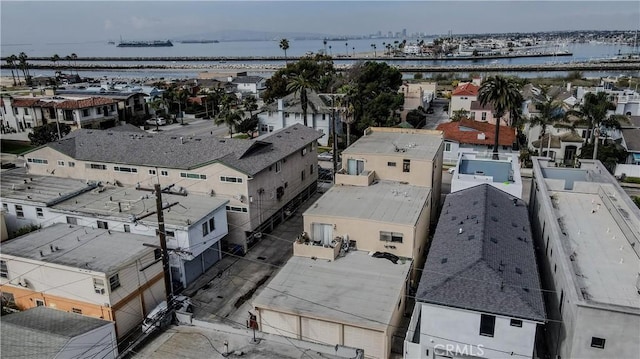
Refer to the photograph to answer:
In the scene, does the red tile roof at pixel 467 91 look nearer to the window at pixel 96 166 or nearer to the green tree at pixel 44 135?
the window at pixel 96 166

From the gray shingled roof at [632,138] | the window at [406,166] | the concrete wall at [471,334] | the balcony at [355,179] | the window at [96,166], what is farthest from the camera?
the gray shingled roof at [632,138]

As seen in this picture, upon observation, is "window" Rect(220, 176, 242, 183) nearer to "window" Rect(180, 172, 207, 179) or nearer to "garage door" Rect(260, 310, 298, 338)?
"window" Rect(180, 172, 207, 179)

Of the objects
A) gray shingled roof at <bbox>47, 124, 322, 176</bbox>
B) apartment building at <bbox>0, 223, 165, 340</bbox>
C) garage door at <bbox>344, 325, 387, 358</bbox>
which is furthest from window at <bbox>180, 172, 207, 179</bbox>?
garage door at <bbox>344, 325, 387, 358</bbox>

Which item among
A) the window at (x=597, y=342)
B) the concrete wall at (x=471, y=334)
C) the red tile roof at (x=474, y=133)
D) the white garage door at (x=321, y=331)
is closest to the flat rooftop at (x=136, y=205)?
the white garage door at (x=321, y=331)

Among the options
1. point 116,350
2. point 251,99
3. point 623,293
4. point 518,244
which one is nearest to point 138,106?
point 251,99

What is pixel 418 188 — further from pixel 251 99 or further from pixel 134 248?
pixel 251 99

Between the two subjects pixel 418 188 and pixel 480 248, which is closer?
pixel 480 248

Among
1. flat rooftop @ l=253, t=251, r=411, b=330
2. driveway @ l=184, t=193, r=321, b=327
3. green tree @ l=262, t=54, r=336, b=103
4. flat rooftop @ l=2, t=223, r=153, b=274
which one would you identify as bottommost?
driveway @ l=184, t=193, r=321, b=327
